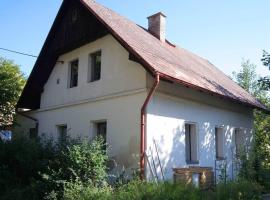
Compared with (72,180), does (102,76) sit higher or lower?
higher

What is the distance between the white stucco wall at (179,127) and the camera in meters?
10.5

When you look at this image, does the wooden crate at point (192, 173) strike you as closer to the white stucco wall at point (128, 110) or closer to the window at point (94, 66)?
the white stucco wall at point (128, 110)

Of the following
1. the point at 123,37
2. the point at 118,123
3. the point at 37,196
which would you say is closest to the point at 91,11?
the point at 123,37

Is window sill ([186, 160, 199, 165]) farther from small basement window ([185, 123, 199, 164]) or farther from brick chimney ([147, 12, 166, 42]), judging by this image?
brick chimney ([147, 12, 166, 42])

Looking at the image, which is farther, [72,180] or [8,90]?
[8,90]

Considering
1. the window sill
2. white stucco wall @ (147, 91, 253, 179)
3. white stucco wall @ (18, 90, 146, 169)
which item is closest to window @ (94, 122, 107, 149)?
white stucco wall @ (18, 90, 146, 169)

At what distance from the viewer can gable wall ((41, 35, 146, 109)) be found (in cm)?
1122

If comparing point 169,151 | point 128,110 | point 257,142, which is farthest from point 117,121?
point 257,142

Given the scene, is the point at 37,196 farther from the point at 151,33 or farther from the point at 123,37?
the point at 151,33

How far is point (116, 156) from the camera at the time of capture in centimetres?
1097

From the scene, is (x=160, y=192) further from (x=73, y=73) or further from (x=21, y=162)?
(x=73, y=73)

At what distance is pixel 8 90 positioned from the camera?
56.2 ft

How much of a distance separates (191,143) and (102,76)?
13.1 feet

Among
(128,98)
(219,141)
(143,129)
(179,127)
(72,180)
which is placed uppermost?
(128,98)
